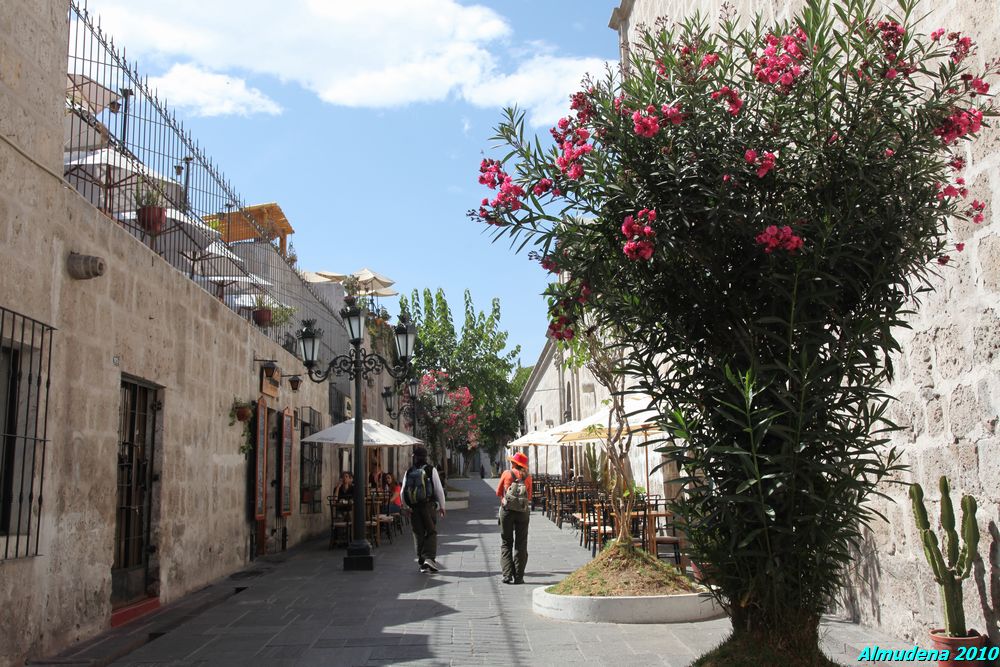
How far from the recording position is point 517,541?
9.88 m

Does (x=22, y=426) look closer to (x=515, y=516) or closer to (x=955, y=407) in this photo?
(x=515, y=516)

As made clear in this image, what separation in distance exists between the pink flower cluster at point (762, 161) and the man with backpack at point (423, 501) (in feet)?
25.4

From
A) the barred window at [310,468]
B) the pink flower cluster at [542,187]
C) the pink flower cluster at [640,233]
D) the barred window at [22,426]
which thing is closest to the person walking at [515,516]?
the barred window at [22,426]

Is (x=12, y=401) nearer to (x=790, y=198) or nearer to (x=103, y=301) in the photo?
(x=103, y=301)

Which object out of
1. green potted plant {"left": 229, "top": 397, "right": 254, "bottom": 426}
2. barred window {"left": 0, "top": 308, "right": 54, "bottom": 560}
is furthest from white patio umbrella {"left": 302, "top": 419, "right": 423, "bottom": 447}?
barred window {"left": 0, "top": 308, "right": 54, "bottom": 560}

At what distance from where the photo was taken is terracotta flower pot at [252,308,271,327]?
45.2 ft

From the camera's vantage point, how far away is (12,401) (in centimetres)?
609

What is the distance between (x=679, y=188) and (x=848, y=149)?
798mm

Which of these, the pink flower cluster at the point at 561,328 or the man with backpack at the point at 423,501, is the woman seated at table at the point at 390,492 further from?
the pink flower cluster at the point at 561,328

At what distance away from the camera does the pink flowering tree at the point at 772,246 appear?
3.83 metres

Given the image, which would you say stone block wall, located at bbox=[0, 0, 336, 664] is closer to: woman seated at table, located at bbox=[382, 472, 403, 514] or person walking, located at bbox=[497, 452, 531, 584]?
person walking, located at bbox=[497, 452, 531, 584]

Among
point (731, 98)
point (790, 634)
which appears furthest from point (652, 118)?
point (790, 634)

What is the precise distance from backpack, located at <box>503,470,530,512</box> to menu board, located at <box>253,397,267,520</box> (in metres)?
4.25

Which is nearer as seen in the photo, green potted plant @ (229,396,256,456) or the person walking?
the person walking
